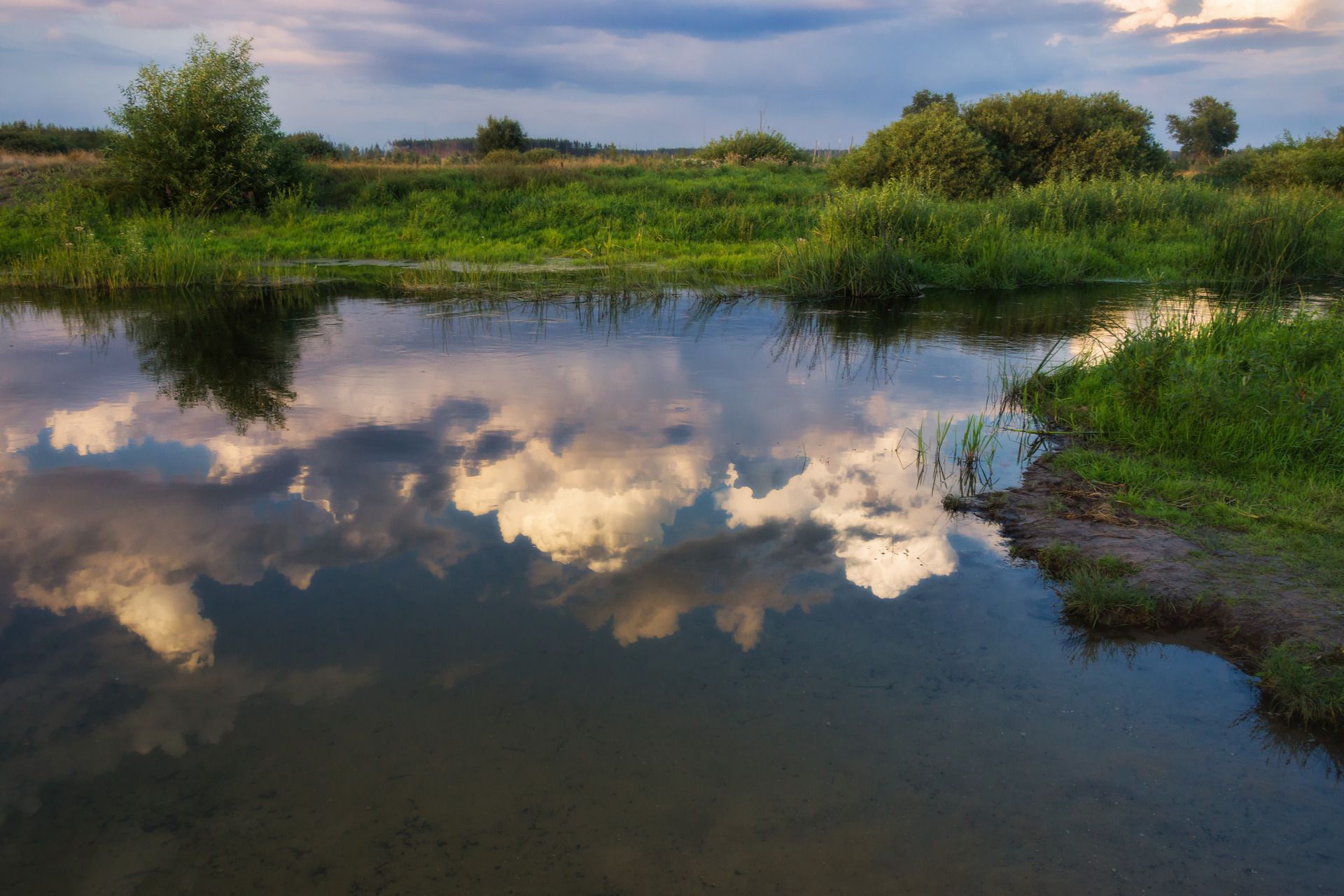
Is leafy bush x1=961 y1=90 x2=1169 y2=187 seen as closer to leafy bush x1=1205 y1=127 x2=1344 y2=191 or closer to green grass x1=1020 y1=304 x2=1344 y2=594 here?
leafy bush x1=1205 y1=127 x2=1344 y2=191

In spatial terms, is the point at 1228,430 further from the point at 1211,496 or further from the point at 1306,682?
the point at 1306,682

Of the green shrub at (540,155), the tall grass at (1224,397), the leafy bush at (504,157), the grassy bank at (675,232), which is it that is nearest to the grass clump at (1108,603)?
the tall grass at (1224,397)

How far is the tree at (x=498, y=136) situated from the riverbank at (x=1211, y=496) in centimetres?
3760

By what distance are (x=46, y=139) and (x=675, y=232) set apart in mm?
25428

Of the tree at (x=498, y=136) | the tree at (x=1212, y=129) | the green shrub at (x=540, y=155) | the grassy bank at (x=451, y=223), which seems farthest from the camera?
the tree at (x=1212, y=129)

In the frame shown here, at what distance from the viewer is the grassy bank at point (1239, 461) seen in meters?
3.75

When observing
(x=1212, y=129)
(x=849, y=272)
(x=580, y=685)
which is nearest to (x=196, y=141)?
(x=849, y=272)

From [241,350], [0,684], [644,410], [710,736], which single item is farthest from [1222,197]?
[0,684]

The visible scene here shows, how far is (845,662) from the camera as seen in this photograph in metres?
3.60

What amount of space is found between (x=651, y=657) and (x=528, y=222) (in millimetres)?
17011

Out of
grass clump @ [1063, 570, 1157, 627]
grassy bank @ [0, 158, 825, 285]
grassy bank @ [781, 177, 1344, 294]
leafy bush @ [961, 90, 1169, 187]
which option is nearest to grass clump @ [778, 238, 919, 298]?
grassy bank @ [781, 177, 1344, 294]

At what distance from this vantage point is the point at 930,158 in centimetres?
2380

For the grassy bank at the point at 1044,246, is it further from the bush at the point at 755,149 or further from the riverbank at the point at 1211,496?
the bush at the point at 755,149

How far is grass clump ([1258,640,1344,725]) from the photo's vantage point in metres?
3.24
